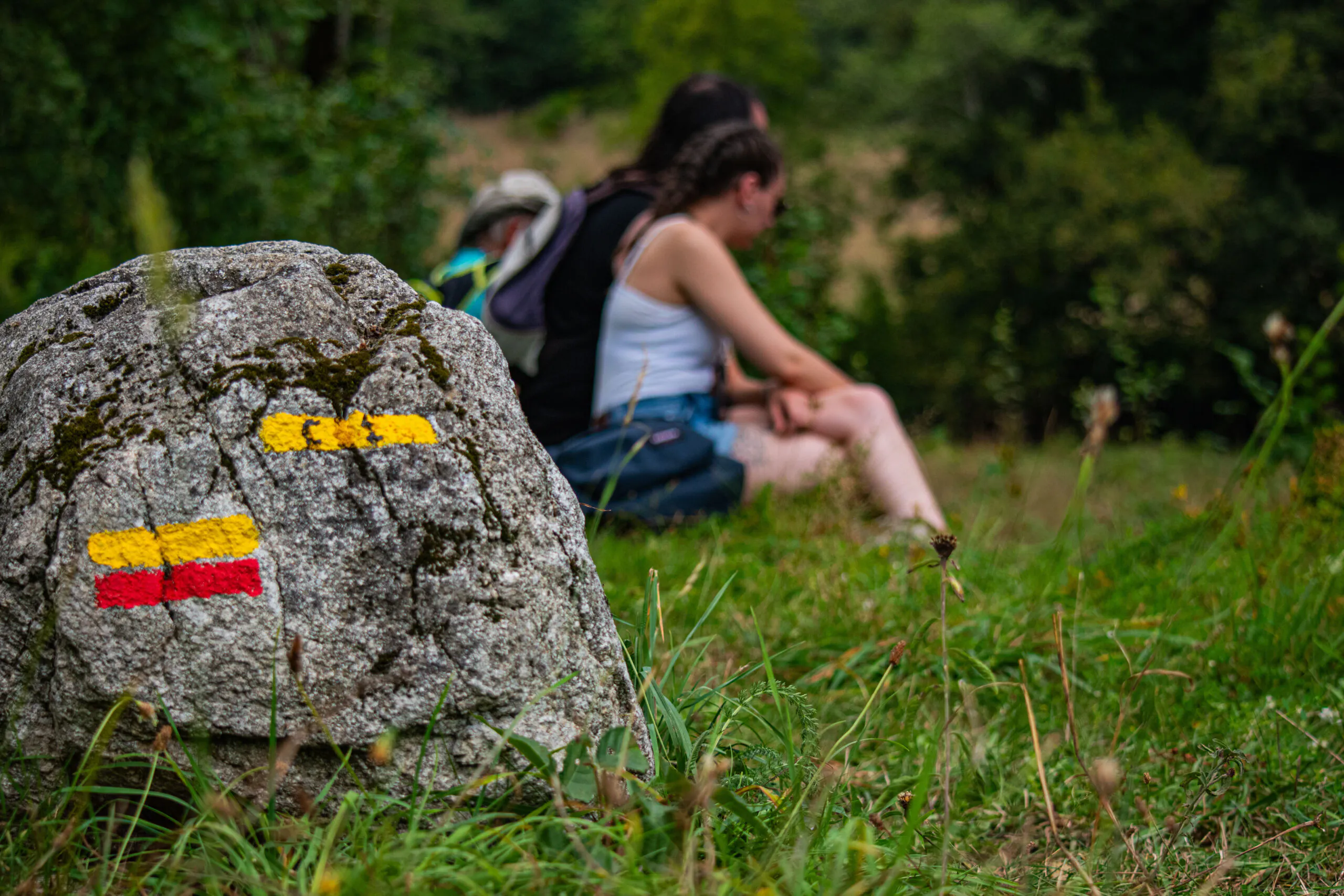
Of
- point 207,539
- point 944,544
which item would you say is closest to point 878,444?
point 944,544

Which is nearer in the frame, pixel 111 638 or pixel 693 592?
pixel 111 638

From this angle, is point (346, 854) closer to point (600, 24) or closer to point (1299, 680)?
point (1299, 680)

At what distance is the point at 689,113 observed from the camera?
14.3 feet

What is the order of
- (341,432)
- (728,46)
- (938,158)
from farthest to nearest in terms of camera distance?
(728,46)
(938,158)
(341,432)

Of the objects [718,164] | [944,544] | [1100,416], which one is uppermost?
[718,164]

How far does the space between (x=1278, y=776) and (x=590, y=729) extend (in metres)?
1.40

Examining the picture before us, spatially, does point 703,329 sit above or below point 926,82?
below

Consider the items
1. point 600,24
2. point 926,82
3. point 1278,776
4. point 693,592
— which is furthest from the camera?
point 600,24

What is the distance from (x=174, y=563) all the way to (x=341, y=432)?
281 mm

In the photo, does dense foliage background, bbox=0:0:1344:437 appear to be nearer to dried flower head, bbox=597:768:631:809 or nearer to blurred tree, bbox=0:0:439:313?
blurred tree, bbox=0:0:439:313

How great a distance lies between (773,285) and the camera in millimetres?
6199

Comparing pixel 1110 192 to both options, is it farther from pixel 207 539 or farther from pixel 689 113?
pixel 207 539

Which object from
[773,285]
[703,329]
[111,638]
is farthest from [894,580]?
[773,285]

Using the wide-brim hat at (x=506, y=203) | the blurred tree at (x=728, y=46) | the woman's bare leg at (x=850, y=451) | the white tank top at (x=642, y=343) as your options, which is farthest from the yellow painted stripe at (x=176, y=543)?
the blurred tree at (x=728, y=46)
